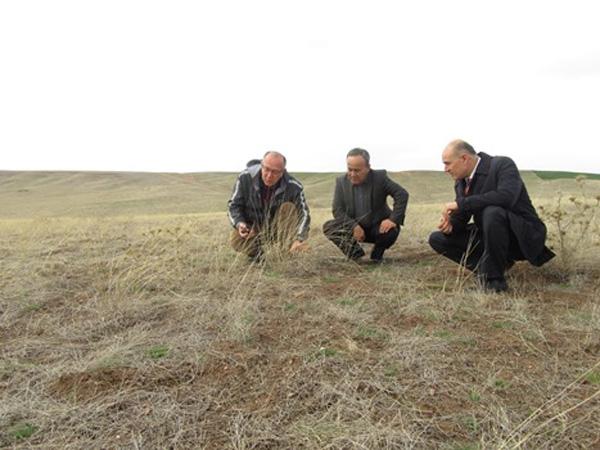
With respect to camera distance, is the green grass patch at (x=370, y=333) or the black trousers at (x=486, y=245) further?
the black trousers at (x=486, y=245)

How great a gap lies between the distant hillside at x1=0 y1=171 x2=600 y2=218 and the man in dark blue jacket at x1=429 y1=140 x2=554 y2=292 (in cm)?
1317

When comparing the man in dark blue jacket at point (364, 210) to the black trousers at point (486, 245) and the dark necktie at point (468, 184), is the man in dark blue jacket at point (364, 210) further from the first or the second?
the dark necktie at point (468, 184)

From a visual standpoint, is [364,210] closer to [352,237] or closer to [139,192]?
[352,237]

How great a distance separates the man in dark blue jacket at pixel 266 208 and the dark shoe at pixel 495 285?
5.35 ft

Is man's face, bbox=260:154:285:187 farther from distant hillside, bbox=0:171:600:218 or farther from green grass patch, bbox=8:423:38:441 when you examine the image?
distant hillside, bbox=0:171:600:218

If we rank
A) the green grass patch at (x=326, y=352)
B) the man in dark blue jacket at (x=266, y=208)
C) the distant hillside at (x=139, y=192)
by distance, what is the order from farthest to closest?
the distant hillside at (x=139, y=192)
the man in dark blue jacket at (x=266, y=208)
the green grass patch at (x=326, y=352)

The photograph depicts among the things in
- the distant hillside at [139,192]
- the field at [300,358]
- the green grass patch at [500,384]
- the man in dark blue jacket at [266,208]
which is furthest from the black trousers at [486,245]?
the distant hillside at [139,192]

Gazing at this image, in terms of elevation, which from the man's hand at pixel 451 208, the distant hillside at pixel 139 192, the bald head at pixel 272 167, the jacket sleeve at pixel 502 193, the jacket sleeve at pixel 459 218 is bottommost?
the distant hillside at pixel 139 192

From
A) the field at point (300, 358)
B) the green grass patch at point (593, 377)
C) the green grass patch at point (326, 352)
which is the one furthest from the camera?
the green grass patch at point (326, 352)

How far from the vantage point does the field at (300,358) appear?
64.6 inches

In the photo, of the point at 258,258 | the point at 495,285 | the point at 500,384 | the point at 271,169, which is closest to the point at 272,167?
the point at 271,169

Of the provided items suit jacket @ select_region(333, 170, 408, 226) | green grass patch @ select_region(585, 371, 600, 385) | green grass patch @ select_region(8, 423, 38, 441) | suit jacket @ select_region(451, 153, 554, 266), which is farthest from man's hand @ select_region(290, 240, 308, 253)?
green grass patch @ select_region(8, 423, 38, 441)

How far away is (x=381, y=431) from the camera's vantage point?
1572mm

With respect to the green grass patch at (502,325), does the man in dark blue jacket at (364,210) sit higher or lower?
higher
